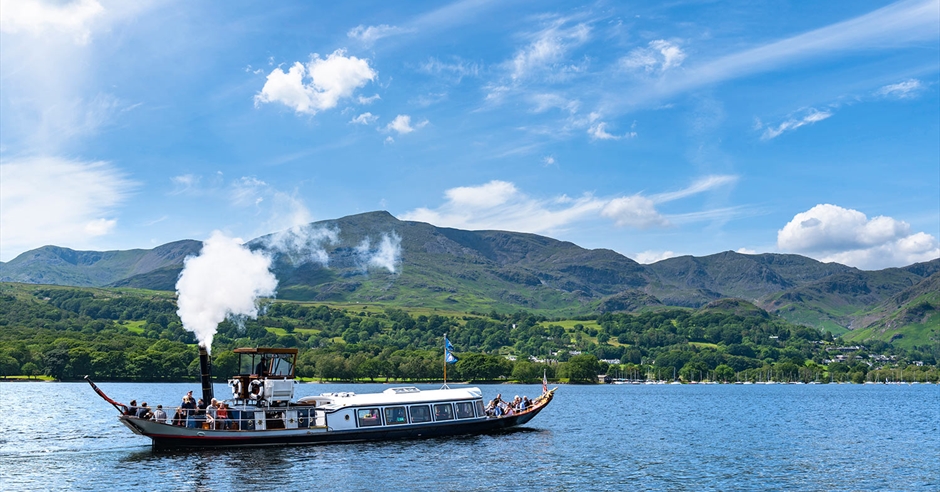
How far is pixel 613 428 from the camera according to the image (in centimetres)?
10644

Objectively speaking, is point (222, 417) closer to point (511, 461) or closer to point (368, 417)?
point (368, 417)

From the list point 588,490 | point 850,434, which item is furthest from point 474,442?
point 850,434

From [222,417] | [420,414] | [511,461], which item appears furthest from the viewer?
[420,414]

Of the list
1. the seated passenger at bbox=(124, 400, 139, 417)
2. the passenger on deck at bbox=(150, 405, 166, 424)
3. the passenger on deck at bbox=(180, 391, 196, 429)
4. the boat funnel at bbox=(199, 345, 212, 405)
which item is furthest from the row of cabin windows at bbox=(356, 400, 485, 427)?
the seated passenger at bbox=(124, 400, 139, 417)

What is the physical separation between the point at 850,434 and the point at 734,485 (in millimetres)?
51795

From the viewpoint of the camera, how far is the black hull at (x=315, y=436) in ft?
232

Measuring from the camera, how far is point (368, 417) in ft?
254

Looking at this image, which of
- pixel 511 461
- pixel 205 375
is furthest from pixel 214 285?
pixel 511 461

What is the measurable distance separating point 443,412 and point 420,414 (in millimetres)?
2833

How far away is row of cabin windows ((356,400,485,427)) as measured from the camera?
77375 millimetres

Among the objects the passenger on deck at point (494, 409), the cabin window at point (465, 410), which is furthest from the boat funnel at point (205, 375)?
the passenger on deck at point (494, 409)

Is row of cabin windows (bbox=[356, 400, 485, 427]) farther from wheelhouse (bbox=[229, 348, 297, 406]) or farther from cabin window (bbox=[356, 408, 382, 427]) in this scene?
wheelhouse (bbox=[229, 348, 297, 406])

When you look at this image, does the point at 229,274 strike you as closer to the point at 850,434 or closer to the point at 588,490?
the point at 588,490

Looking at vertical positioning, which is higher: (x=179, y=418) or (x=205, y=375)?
(x=205, y=375)
